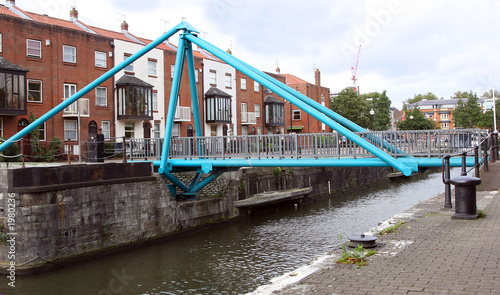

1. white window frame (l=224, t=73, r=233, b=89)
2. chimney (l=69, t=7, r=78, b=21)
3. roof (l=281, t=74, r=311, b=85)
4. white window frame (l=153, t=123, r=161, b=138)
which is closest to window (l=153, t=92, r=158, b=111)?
white window frame (l=153, t=123, r=161, b=138)

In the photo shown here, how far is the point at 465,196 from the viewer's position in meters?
10.2

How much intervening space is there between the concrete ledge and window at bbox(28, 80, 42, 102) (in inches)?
557

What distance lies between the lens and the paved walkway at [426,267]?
19.6ft

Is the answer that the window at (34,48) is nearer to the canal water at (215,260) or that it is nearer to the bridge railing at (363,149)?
the bridge railing at (363,149)

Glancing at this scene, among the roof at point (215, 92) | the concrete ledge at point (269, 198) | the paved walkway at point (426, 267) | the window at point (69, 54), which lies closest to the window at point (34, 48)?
the window at point (69, 54)

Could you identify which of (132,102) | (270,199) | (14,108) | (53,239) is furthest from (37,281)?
(132,102)

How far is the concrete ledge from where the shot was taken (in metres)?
22.3

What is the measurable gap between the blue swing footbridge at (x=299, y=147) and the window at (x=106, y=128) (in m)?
9.01

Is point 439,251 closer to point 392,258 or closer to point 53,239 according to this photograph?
point 392,258

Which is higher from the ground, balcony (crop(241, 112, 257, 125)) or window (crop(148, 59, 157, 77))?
window (crop(148, 59, 157, 77))

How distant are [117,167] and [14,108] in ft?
39.4

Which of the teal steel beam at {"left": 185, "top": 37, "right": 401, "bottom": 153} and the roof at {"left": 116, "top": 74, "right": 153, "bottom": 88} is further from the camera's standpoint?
the roof at {"left": 116, "top": 74, "right": 153, "bottom": 88}

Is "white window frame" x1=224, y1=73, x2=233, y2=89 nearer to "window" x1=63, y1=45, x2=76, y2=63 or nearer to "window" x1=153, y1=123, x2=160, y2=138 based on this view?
"window" x1=153, y1=123, x2=160, y2=138

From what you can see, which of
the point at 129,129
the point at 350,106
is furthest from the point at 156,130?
the point at 350,106
